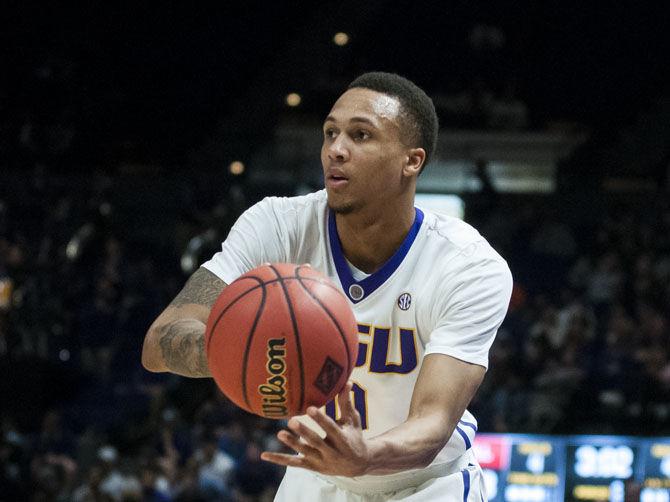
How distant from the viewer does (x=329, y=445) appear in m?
2.93

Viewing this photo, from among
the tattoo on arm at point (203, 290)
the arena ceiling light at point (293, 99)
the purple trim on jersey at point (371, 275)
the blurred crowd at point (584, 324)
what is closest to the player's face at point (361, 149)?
the purple trim on jersey at point (371, 275)

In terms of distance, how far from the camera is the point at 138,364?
12.7m

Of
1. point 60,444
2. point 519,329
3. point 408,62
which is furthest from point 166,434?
point 408,62

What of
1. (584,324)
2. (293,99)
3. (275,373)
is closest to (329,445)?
(275,373)

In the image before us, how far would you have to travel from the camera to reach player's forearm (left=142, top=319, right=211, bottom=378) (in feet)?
11.9

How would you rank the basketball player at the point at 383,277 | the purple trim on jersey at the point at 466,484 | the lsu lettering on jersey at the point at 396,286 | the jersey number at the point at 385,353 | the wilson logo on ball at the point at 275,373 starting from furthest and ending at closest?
the purple trim on jersey at the point at 466,484 < the jersey number at the point at 385,353 < the lsu lettering on jersey at the point at 396,286 < the basketball player at the point at 383,277 < the wilson logo on ball at the point at 275,373

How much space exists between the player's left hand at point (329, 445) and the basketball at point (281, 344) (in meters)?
0.23

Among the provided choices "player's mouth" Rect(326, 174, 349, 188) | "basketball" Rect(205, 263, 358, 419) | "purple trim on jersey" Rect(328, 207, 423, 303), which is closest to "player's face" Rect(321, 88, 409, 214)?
"player's mouth" Rect(326, 174, 349, 188)

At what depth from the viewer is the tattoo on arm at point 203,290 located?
3.89m

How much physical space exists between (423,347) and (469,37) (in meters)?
14.9

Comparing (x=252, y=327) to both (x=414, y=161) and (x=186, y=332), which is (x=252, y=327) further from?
(x=414, y=161)

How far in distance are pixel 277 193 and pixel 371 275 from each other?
11.2 m

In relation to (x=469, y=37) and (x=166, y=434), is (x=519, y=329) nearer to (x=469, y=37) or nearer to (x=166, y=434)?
(x=166, y=434)

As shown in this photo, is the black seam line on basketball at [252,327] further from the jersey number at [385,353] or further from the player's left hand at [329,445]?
the jersey number at [385,353]
